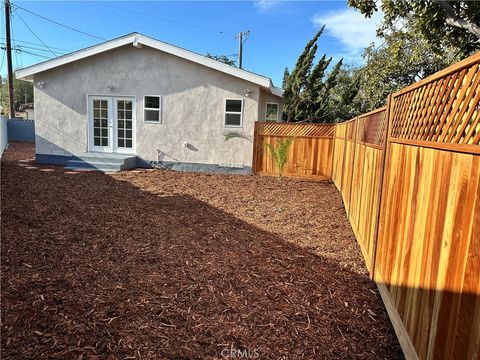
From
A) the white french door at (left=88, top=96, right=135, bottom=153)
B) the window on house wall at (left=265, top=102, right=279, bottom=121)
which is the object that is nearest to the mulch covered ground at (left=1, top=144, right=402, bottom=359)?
the white french door at (left=88, top=96, right=135, bottom=153)

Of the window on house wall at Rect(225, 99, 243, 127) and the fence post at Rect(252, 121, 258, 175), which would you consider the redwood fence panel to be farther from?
the window on house wall at Rect(225, 99, 243, 127)

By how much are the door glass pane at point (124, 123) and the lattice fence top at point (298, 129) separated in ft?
14.9

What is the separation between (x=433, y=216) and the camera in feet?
6.48

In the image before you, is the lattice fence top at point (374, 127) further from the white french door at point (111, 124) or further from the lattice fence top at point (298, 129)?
the white french door at point (111, 124)

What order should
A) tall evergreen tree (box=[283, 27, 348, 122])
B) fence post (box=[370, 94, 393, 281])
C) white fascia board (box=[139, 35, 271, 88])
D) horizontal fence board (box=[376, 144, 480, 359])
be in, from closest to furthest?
horizontal fence board (box=[376, 144, 480, 359]), fence post (box=[370, 94, 393, 281]), white fascia board (box=[139, 35, 271, 88]), tall evergreen tree (box=[283, 27, 348, 122])

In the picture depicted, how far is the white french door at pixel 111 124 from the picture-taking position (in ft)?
38.9

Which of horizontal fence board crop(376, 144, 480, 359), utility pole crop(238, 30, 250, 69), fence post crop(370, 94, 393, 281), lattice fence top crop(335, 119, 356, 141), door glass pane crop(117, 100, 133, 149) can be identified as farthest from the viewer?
utility pole crop(238, 30, 250, 69)

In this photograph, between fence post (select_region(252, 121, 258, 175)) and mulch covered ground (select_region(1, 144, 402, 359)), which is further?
fence post (select_region(252, 121, 258, 175))

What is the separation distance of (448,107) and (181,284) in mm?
2772

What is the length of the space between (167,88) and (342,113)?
38.3 feet

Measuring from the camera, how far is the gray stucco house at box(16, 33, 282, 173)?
11.2 m

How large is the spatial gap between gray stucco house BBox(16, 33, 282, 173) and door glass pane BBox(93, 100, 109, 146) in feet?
0.12

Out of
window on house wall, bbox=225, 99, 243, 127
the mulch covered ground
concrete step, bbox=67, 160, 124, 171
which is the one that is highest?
window on house wall, bbox=225, 99, 243, 127

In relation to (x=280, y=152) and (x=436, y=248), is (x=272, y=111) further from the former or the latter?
(x=436, y=248)
